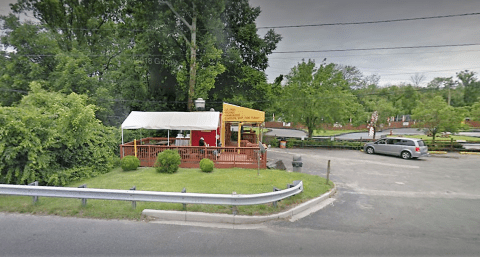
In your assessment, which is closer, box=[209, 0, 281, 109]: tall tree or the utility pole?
the utility pole

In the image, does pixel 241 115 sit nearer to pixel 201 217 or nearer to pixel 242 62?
pixel 201 217

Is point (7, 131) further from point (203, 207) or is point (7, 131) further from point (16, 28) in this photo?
point (16, 28)

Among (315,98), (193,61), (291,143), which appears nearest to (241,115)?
(193,61)

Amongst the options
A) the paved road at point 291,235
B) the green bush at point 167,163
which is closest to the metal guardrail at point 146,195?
the paved road at point 291,235

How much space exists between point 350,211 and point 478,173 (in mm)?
10457

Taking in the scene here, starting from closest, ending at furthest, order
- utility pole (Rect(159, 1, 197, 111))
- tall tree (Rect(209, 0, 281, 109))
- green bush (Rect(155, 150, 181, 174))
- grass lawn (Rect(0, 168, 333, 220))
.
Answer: grass lawn (Rect(0, 168, 333, 220)) → green bush (Rect(155, 150, 181, 174)) → utility pole (Rect(159, 1, 197, 111)) → tall tree (Rect(209, 0, 281, 109))

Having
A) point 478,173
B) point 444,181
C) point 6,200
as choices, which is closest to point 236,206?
point 6,200

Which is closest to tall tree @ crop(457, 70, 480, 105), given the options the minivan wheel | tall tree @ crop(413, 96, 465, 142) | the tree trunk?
tall tree @ crop(413, 96, 465, 142)

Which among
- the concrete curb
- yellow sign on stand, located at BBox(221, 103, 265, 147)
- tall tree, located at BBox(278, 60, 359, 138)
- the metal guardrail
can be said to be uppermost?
tall tree, located at BBox(278, 60, 359, 138)

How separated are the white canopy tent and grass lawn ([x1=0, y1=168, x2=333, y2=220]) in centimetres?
245

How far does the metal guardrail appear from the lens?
548cm

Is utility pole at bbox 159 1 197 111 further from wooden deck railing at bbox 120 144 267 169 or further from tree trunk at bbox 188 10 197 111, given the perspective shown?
wooden deck railing at bbox 120 144 267 169

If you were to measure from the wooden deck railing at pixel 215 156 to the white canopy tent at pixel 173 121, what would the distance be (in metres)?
1.16

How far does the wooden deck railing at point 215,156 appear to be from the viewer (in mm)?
10992
